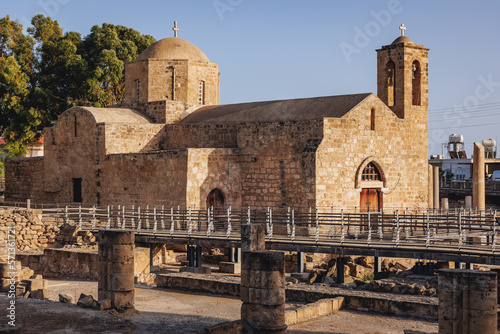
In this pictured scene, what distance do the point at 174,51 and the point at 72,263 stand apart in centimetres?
1239

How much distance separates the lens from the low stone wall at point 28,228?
20562 millimetres

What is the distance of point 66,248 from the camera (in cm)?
1884

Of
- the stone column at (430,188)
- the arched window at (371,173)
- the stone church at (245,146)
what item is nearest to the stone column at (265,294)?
the stone church at (245,146)

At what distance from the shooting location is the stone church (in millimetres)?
21484

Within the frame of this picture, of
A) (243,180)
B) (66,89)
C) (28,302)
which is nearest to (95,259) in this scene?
(28,302)

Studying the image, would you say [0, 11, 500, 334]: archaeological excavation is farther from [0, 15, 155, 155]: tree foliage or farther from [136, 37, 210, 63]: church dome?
[0, 15, 155, 155]: tree foliage

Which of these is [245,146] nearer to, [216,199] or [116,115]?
[216,199]

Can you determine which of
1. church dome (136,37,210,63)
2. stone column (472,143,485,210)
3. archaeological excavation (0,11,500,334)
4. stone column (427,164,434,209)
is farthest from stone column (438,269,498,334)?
church dome (136,37,210,63)

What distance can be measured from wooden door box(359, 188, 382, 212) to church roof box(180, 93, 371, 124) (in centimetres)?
273

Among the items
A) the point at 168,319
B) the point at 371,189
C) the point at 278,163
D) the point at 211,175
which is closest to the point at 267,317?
the point at 168,319

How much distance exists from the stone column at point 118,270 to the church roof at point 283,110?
11100mm

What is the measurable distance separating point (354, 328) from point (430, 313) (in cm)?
147

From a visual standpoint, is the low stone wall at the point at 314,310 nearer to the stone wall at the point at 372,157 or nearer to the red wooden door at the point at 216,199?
the stone wall at the point at 372,157

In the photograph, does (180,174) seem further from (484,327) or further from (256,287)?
(484,327)
